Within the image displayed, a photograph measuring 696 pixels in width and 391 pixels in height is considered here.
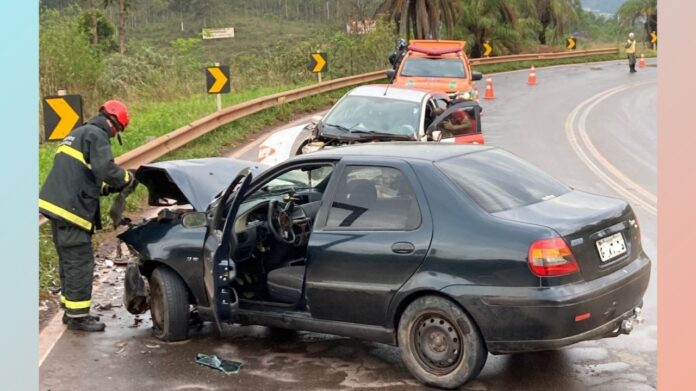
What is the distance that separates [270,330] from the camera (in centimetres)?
737

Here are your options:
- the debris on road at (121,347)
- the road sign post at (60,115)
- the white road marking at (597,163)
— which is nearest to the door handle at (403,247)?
the debris on road at (121,347)

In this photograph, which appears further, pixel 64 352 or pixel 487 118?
pixel 487 118

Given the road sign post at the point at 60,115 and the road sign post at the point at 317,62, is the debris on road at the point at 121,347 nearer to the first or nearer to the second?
the road sign post at the point at 60,115

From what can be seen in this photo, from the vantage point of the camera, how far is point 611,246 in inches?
233

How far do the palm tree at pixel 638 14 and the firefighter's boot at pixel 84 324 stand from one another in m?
61.7

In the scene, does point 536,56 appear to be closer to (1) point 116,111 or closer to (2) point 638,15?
(2) point 638,15

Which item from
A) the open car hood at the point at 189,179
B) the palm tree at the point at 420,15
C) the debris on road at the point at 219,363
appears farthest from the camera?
the palm tree at the point at 420,15

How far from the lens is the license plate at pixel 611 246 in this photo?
5797 mm

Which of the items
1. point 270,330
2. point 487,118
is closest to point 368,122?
point 270,330

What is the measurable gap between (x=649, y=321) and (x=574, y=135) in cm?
1302

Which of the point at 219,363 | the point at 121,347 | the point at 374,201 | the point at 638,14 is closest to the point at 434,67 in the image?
the point at 121,347

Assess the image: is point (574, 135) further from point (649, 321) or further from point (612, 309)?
point (612, 309)

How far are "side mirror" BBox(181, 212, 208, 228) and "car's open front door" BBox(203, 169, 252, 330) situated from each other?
2.4 inches

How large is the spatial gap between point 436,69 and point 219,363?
14.9 metres
